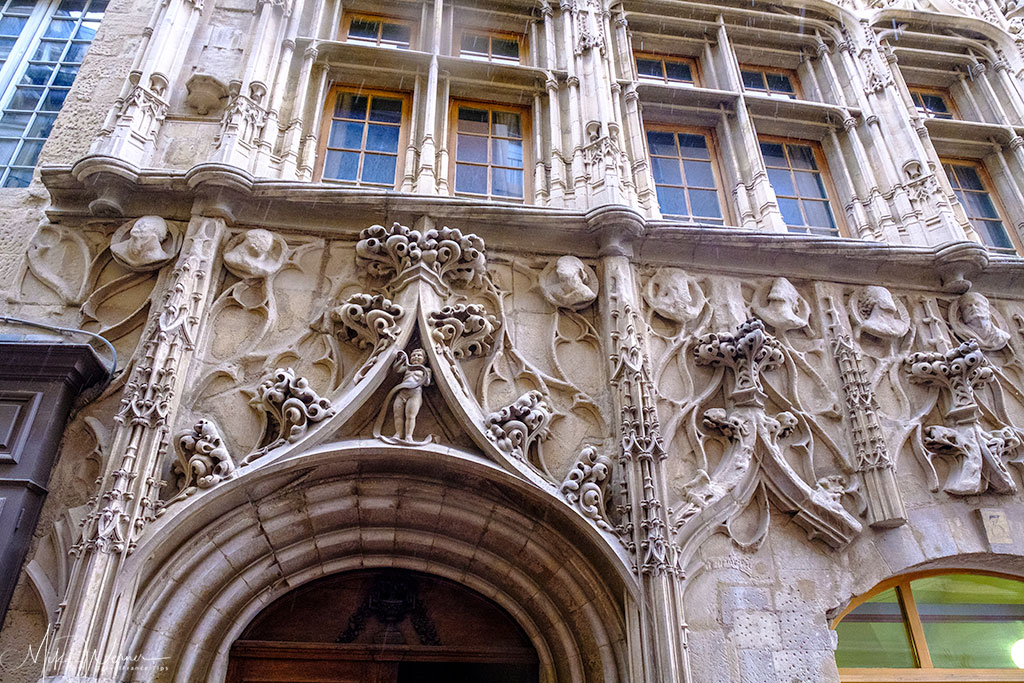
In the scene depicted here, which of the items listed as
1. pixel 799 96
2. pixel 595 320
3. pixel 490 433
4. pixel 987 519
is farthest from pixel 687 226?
pixel 799 96

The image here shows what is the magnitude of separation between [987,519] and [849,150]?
3.67 m

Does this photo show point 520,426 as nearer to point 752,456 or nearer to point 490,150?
point 752,456

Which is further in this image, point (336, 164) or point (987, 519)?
point (336, 164)

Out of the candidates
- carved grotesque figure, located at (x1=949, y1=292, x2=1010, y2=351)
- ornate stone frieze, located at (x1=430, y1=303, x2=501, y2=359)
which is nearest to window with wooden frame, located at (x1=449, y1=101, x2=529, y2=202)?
ornate stone frieze, located at (x1=430, y1=303, x2=501, y2=359)

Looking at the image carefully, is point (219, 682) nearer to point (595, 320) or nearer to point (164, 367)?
point (164, 367)

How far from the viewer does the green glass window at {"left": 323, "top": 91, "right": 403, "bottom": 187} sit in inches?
232

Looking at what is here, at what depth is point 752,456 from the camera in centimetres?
455

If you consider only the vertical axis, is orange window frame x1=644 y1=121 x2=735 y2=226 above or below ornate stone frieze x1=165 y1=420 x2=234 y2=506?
above

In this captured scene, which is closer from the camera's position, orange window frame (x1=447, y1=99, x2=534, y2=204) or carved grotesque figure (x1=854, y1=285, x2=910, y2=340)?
carved grotesque figure (x1=854, y1=285, x2=910, y2=340)

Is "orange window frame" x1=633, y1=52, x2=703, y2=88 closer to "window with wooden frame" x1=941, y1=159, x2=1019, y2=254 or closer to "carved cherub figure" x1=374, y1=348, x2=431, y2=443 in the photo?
"window with wooden frame" x1=941, y1=159, x2=1019, y2=254

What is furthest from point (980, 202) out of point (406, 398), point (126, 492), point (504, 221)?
point (126, 492)

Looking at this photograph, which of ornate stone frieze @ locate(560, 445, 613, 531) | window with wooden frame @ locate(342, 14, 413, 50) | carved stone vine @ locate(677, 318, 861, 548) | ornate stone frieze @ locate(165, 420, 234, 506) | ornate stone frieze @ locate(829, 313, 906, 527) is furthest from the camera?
window with wooden frame @ locate(342, 14, 413, 50)

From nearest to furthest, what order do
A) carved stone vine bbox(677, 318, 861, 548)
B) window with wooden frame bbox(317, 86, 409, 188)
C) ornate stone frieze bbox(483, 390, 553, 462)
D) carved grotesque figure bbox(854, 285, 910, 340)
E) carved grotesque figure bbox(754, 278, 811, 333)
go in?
ornate stone frieze bbox(483, 390, 553, 462), carved stone vine bbox(677, 318, 861, 548), carved grotesque figure bbox(754, 278, 811, 333), carved grotesque figure bbox(854, 285, 910, 340), window with wooden frame bbox(317, 86, 409, 188)

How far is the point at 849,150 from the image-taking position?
6781 millimetres
